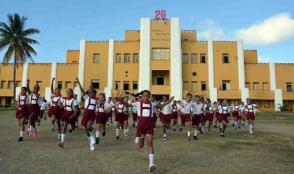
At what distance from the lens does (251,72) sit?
177ft

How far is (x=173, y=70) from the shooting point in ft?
167

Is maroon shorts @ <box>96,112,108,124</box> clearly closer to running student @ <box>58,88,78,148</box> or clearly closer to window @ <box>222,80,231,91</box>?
running student @ <box>58,88,78,148</box>

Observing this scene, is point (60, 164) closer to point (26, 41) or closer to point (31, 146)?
point (31, 146)

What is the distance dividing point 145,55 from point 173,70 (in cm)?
486

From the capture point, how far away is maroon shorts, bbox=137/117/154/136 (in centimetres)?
894

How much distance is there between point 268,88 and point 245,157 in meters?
46.6

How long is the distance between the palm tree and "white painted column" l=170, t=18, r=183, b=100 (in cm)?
2017

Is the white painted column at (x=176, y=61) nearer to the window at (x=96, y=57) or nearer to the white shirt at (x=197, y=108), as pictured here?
the window at (x=96, y=57)

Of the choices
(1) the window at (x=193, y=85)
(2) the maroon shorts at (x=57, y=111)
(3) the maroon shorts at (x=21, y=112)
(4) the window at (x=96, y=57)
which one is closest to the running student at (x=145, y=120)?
(2) the maroon shorts at (x=57, y=111)

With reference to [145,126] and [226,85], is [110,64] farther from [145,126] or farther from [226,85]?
[145,126]

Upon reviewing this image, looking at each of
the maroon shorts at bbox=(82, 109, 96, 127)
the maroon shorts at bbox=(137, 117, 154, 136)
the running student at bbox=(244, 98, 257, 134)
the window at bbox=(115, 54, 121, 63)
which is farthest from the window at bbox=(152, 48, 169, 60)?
the maroon shorts at bbox=(137, 117, 154, 136)

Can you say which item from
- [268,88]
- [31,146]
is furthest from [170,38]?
[31,146]

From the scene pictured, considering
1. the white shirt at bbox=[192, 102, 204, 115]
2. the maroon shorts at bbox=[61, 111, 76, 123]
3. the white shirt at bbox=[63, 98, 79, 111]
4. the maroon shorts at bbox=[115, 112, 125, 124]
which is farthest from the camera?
the maroon shorts at bbox=[115, 112, 125, 124]

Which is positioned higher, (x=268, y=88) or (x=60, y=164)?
(x=268, y=88)
